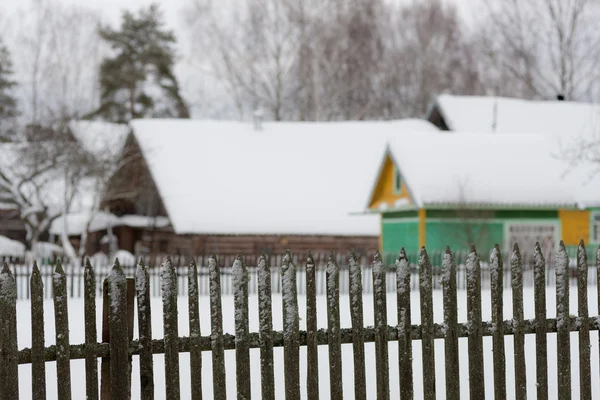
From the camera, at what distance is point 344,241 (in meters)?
30.7

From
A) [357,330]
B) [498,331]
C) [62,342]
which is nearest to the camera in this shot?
[62,342]

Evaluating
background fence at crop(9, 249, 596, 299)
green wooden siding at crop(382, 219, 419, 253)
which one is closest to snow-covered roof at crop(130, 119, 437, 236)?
green wooden siding at crop(382, 219, 419, 253)

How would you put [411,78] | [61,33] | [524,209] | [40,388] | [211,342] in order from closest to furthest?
1. [40,388]
2. [211,342]
3. [524,209]
4. [61,33]
5. [411,78]

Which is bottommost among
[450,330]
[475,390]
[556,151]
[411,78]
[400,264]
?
[475,390]

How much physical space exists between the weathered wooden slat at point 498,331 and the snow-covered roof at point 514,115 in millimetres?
36171

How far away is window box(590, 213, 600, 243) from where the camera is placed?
27.6m

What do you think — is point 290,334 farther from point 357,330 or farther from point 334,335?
point 357,330

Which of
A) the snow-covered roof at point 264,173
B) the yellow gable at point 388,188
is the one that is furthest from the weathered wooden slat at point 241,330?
the snow-covered roof at point 264,173

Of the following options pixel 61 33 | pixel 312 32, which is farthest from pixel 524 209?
pixel 61 33

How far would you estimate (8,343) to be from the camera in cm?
476

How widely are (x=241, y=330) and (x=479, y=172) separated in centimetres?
2227

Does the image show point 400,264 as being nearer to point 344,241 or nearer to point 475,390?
point 475,390

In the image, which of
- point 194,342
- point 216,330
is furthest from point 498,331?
point 194,342

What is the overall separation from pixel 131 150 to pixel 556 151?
18635 mm
